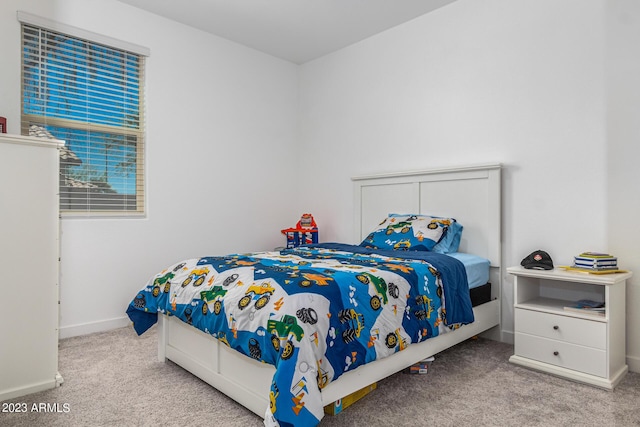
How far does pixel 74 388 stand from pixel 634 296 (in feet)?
10.7

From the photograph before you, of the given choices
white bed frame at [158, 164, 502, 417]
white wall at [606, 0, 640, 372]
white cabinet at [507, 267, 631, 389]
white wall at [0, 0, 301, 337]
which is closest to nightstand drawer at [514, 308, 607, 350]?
white cabinet at [507, 267, 631, 389]

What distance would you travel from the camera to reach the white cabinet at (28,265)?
202 centimetres

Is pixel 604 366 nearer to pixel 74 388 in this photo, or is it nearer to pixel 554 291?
pixel 554 291

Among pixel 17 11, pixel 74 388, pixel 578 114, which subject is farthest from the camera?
pixel 17 11

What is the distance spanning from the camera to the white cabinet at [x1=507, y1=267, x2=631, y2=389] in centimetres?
217

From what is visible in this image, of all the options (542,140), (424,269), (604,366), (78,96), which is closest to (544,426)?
(604,366)

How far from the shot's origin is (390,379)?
7.36ft

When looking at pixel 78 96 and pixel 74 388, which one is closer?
pixel 74 388

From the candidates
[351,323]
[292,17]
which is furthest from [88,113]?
[351,323]

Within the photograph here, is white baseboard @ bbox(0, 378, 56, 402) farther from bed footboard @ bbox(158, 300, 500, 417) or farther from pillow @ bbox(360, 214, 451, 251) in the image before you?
pillow @ bbox(360, 214, 451, 251)

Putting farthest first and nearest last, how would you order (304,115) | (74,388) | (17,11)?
(304,115), (17,11), (74,388)

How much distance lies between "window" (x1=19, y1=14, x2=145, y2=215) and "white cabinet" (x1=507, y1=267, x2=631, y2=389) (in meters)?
3.08

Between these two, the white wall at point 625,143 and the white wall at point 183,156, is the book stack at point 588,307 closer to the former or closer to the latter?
the white wall at point 625,143

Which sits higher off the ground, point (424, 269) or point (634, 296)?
point (424, 269)
